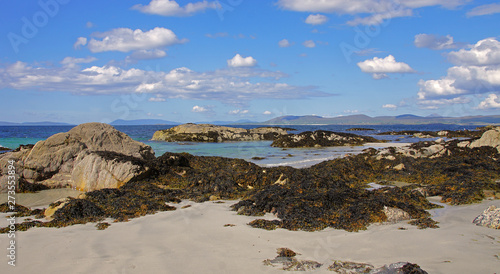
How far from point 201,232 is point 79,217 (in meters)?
2.76

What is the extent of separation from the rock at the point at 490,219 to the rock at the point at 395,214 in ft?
3.95

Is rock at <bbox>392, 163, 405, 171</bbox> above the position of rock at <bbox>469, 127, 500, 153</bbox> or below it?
below

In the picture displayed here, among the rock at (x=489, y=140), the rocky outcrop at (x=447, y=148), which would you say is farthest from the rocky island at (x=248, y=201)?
the rock at (x=489, y=140)

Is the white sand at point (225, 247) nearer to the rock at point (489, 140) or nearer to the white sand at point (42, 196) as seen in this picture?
the white sand at point (42, 196)

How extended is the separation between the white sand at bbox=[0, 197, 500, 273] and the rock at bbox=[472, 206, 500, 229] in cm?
16

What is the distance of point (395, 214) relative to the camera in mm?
6688

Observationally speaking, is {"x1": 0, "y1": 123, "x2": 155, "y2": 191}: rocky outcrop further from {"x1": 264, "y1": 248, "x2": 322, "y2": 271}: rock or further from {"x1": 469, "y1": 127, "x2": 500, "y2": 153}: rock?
{"x1": 469, "y1": 127, "x2": 500, "y2": 153}: rock

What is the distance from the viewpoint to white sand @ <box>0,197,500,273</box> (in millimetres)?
4430

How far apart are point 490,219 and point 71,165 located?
476 inches

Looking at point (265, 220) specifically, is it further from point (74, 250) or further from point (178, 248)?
point (74, 250)

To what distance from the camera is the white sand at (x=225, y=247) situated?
14.5ft

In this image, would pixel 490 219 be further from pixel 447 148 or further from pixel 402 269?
pixel 447 148

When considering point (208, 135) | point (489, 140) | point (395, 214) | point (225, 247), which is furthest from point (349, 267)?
point (208, 135)

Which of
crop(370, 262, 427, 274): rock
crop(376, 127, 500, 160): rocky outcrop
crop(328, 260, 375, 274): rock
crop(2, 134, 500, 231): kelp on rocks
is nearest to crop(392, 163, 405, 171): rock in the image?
crop(2, 134, 500, 231): kelp on rocks
